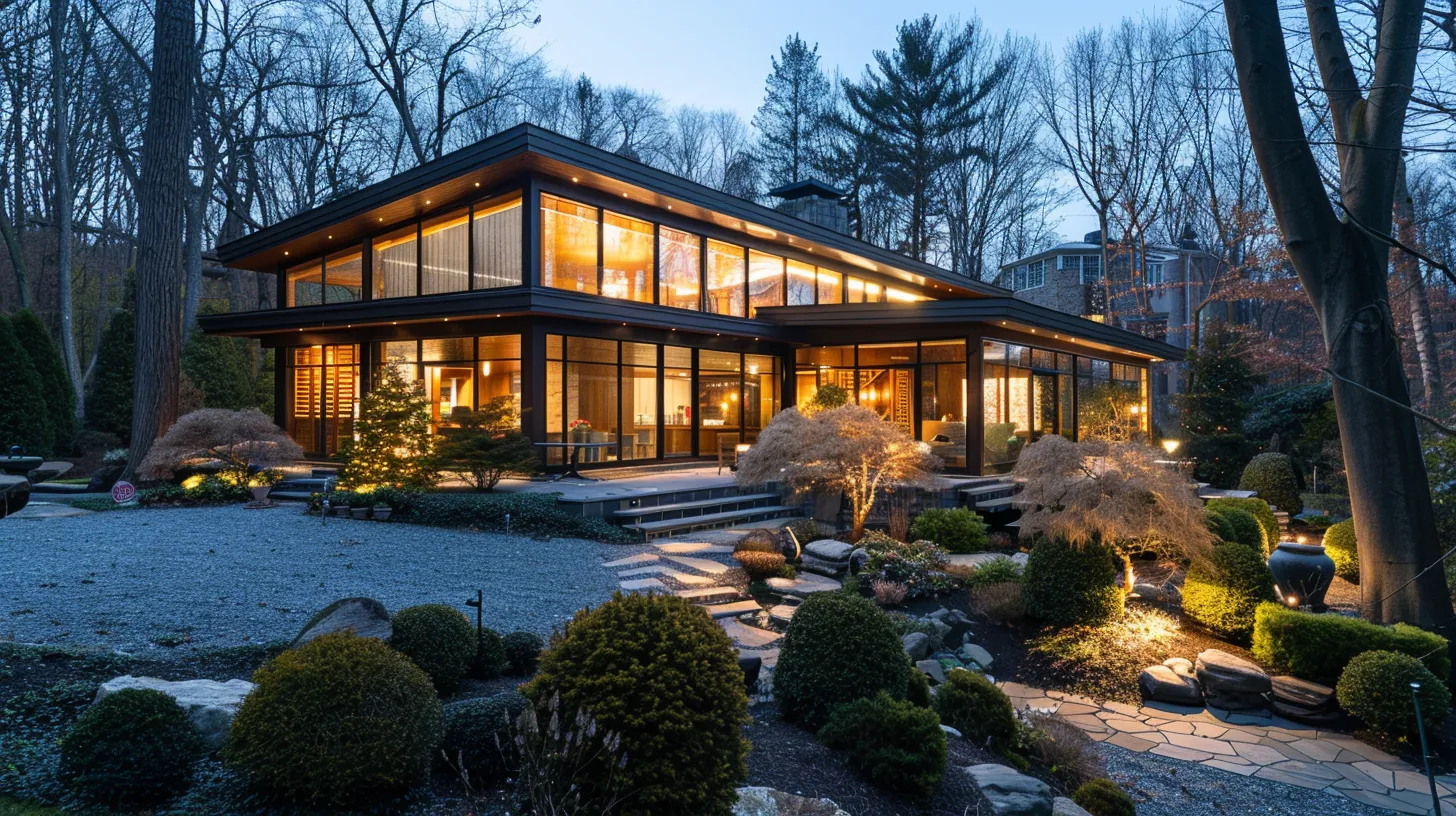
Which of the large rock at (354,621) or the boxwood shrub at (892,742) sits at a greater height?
the large rock at (354,621)

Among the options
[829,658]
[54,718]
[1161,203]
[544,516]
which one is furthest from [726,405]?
[1161,203]

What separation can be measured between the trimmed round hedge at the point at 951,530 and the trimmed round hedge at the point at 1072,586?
274 cm

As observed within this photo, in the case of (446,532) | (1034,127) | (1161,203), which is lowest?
(446,532)

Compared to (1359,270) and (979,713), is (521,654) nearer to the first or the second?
(979,713)

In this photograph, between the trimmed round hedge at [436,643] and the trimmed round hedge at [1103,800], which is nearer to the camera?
the trimmed round hedge at [436,643]

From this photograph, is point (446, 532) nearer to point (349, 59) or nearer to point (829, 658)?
point (829, 658)

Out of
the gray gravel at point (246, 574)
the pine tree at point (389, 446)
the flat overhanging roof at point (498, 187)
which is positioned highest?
the flat overhanging roof at point (498, 187)

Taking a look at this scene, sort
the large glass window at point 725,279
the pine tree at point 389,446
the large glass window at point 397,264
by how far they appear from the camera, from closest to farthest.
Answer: the pine tree at point 389,446 → the large glass window at point 397,264 → the large glass window at point 725,279

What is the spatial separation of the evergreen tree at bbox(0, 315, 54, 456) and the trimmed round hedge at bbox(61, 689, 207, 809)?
18.8 m

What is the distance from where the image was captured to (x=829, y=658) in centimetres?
431

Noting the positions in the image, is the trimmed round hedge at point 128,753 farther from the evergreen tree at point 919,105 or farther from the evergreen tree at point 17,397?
the evergreen tree at point 919,105

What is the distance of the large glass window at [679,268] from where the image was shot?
50.9ft

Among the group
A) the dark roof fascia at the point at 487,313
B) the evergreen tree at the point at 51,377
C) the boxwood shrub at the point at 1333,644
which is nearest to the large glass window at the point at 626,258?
the dark roof fascia at the point at 487,313

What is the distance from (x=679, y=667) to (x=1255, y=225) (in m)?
22.9
